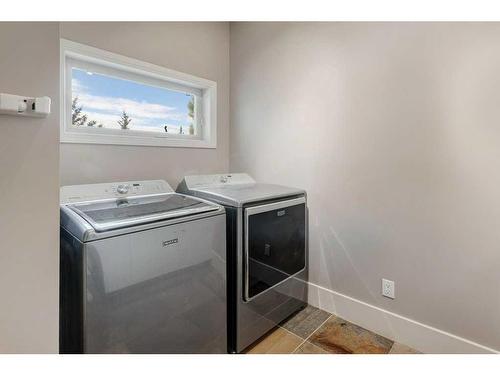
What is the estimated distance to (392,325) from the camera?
5.74 feet

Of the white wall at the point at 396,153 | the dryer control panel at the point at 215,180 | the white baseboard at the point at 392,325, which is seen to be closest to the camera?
the white wall at the point at 396,153

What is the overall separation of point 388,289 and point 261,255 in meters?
0.85

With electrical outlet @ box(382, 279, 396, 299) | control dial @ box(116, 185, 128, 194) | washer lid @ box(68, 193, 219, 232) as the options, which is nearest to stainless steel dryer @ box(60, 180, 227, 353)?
washer lid @ box(68, 193, 219, 232)

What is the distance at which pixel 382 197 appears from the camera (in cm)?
176

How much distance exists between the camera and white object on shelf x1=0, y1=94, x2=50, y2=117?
29.5 inches

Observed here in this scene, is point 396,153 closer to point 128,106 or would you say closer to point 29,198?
point 29,198

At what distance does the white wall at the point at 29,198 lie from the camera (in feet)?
2.60

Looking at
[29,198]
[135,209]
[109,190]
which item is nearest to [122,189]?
[109,190]

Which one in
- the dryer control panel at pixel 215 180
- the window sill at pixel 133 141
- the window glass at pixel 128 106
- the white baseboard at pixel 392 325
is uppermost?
the window glass at pixel 128 106

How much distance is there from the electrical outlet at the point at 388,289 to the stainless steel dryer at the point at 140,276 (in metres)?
1.04

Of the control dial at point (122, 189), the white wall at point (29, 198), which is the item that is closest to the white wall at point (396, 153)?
the control dial at point (122, 189)

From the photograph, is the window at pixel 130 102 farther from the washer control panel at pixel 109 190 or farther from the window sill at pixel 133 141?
the washer control panel at pixel 109 190

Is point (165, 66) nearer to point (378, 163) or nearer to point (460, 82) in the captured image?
point (378, 163)
